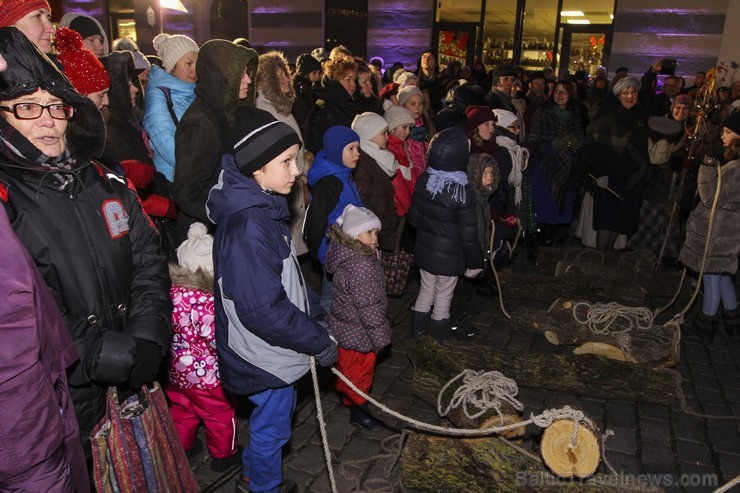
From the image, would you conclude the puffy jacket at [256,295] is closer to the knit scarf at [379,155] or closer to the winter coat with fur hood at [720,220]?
the knit scarf at [379,155]

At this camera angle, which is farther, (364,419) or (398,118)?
(398,118)

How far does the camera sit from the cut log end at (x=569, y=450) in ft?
9.78

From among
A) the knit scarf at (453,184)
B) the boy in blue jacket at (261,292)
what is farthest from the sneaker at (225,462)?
the knit scarf at (453,184)

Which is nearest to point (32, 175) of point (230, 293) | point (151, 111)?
point (230, 293)

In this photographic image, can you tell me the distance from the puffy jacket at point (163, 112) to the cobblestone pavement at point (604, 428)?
2134 millimetres

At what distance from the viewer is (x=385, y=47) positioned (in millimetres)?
17141

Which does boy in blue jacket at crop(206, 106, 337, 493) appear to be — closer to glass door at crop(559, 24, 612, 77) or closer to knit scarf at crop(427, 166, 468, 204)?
knit scarf at crop(427, 166, 468, 204)

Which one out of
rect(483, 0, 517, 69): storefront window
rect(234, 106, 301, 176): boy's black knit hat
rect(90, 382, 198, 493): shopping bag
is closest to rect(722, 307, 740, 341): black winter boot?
rect(234, 106, 301, 176): boy's black knit hat

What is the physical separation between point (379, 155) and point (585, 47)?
43.1 ft

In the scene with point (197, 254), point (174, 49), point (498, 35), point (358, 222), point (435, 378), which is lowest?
point (435, 378)

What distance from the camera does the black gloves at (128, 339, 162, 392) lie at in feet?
8.05

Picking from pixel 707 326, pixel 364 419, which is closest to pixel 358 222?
pixel 364 419

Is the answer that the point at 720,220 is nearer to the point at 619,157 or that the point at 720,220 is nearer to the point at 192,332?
the point at 619,157

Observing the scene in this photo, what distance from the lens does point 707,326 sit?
5.67 metres
